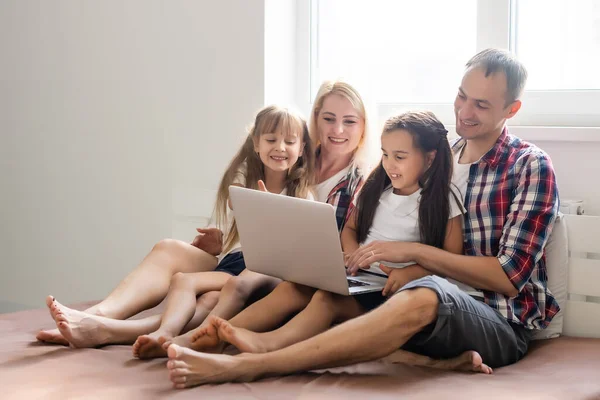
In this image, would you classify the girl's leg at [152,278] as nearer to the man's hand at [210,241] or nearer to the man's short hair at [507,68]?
the man's hand at [210,241]

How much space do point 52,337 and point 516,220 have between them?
1.11 m

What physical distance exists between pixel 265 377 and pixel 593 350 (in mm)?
773

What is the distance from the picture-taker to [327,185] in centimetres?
235

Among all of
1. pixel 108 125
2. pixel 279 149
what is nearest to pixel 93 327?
pixel 279 149

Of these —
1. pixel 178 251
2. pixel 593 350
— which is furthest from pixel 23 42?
pixel 593 350

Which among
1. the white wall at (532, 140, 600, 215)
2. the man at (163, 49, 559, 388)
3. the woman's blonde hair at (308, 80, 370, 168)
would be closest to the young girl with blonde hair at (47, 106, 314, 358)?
the woman's blonde hair at (308, 80, 370, 168)

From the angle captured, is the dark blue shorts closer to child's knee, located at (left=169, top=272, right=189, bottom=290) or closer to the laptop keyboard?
child's knee, located at (left=169, top=272, right=189, bottom=290)

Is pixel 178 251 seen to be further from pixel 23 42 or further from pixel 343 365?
pixel 23 42

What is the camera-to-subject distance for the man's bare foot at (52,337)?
1.88m

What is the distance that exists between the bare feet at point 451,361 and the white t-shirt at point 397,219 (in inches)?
11.1

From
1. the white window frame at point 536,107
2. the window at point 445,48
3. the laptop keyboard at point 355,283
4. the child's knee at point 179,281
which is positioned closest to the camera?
the laptop keyboard at point 355,283

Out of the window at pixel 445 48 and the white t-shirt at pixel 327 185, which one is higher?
the window at pixel 445 48

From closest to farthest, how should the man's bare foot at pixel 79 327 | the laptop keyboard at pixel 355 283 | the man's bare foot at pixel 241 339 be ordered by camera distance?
the man's bare foot at pixel 241 339 < the man's bare foot at pixel 79 327 < the laptop keyboard at pixel 355 283

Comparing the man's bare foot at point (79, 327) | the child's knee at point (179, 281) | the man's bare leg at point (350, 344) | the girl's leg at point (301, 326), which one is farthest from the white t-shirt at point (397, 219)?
the man's bare foot at point (79, 327)
